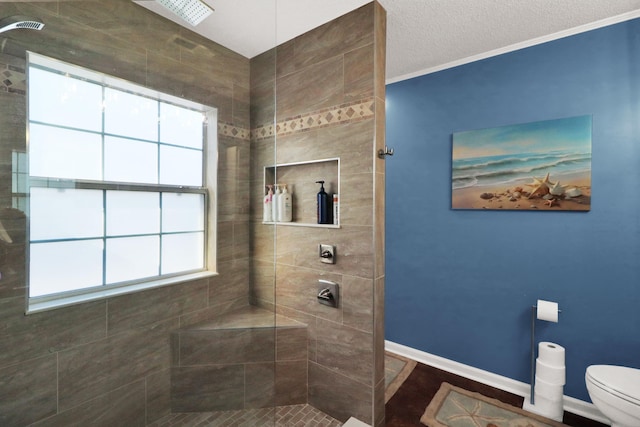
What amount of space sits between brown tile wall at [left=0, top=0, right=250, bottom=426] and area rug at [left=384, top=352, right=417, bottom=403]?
1288mm

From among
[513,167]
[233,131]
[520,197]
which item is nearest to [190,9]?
[233,131]

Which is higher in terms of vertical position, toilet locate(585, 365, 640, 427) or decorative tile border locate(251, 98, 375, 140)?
decorative tile border locate(251, 98, 375, 140)

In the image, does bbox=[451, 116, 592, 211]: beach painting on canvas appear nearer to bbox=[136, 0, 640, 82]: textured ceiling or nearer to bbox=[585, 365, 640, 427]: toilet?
bbox=[136, 0, 640, 82]: textured ceiling

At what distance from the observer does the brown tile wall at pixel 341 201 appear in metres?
1.56

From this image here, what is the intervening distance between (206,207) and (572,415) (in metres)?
2.59

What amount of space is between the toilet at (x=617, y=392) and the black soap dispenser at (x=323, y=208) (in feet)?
5.39

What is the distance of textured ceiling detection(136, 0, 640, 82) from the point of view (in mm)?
1544

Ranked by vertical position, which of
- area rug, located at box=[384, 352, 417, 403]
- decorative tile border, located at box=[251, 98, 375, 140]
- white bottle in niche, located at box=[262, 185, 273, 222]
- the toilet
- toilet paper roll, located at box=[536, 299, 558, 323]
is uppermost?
decorative tile border, located at box=[251, 98, 375, 140]

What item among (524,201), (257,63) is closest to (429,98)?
(524,201)

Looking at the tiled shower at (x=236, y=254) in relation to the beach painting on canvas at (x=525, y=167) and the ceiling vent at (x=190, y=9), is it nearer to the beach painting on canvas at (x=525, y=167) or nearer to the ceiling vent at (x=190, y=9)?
the ceiling vent at (x=190, y=9)

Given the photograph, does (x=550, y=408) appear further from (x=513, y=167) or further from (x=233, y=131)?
(x=233, y=131)

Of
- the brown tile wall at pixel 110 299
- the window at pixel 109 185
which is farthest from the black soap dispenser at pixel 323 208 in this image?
the window at pixel 109 185

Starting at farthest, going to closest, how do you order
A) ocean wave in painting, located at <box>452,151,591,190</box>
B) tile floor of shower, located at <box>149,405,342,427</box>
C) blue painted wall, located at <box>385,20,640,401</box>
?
ocean wave in painting, located at <box>452,151,591,190</box>, blue painted wall, located at <box>385,20,640,401</box>, tile floor of shower, located at <box>149,405,342,427</box>

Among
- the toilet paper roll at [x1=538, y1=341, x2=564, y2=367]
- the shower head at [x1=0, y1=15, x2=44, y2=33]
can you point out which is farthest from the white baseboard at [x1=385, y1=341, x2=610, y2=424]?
the shower head at [x1=0, y1=15, x2=44, y2=33]
